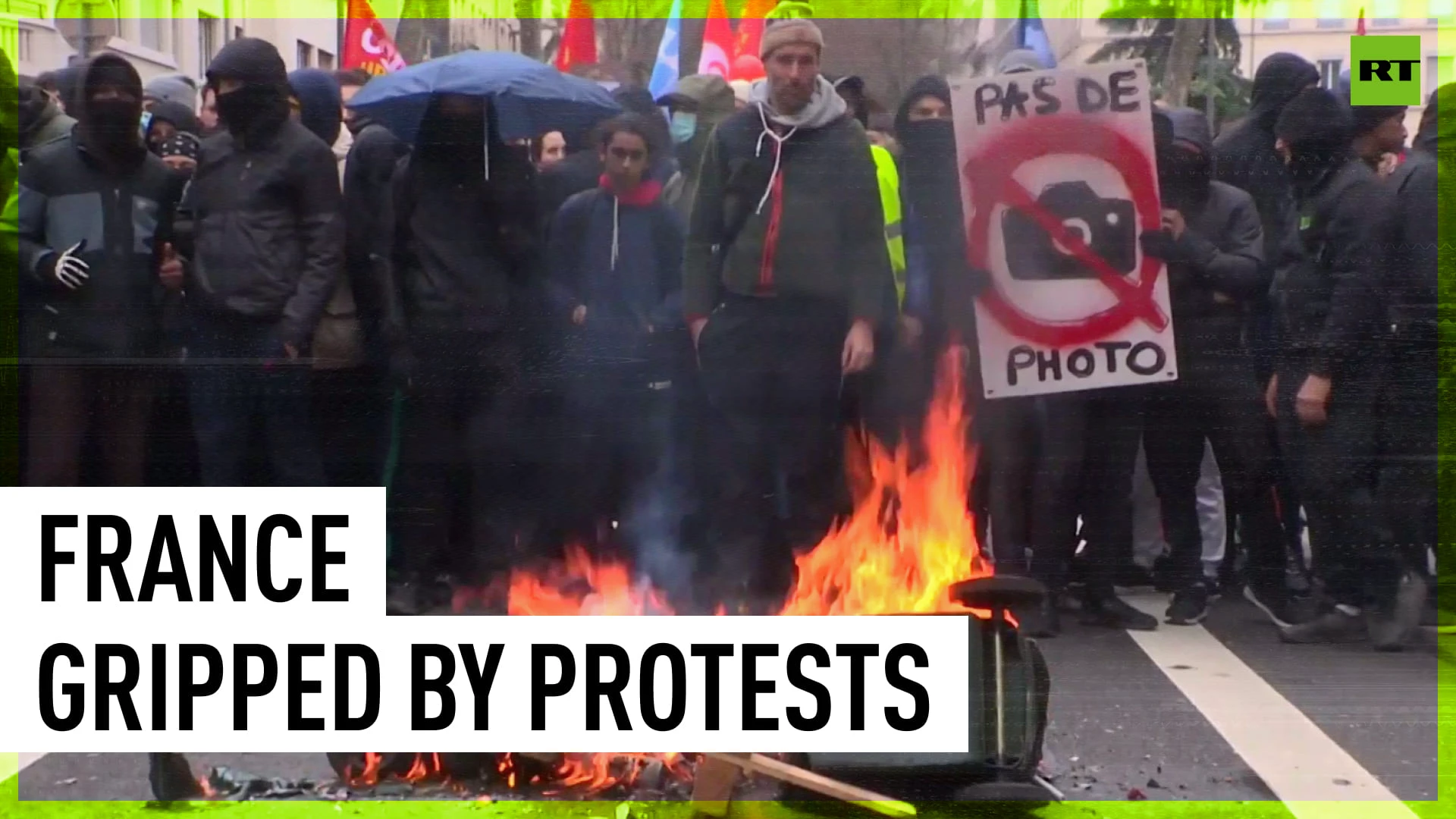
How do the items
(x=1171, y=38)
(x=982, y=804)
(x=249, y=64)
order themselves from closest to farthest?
1. (x=1171, y=38)
2. (x=249, y=64)
3. (x=982, y=804)

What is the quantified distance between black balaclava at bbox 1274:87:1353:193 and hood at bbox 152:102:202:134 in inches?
74.4

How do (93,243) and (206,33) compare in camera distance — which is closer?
(206,33)

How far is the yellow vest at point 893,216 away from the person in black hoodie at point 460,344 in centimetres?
62

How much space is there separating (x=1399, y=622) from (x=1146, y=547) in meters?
0.47

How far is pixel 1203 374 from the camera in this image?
3.38 m

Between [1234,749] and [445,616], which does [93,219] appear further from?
[1234,749]

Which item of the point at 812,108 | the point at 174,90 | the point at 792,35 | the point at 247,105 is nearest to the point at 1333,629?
the point at 812,108

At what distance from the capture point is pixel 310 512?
3.38m

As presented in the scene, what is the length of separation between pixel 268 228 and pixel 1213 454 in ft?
5.68

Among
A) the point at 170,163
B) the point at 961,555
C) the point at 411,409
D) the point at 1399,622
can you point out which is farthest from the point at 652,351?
the point at 1399,622

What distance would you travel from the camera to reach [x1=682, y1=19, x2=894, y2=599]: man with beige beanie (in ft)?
11.1

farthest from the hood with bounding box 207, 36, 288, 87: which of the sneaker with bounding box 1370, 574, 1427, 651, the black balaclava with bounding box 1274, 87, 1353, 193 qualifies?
the sneaker with bounding box 1370, 574, 1427, 651

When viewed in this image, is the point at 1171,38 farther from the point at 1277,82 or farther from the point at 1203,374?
the point at 1203,374

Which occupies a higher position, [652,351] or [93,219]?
[93,219]
